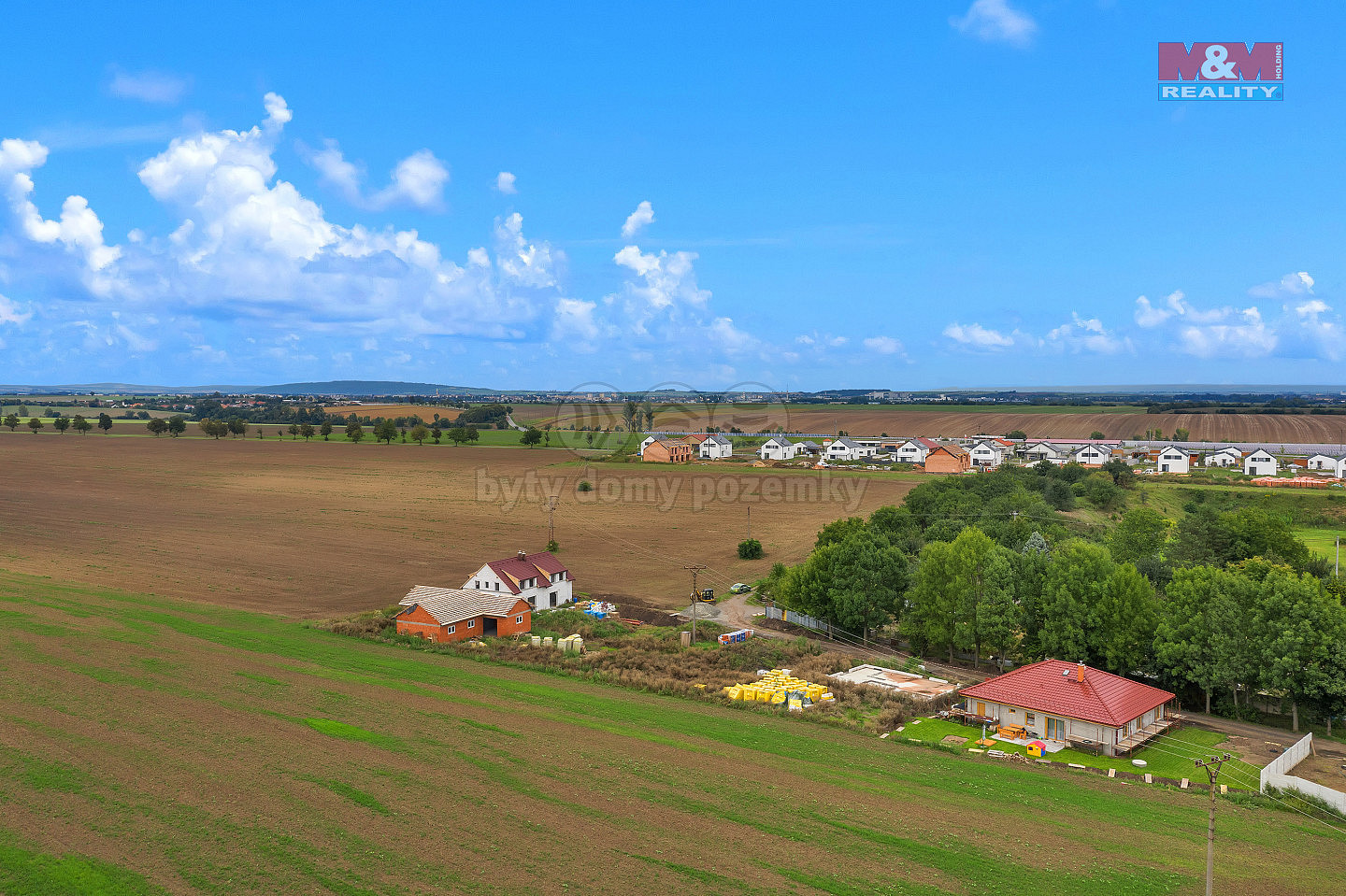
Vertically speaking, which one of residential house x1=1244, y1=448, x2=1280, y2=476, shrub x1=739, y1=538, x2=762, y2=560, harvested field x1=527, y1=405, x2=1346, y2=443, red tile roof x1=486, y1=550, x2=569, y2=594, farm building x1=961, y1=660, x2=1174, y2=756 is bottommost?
farm building x1=961, y1=660, x2=1174, y2=756

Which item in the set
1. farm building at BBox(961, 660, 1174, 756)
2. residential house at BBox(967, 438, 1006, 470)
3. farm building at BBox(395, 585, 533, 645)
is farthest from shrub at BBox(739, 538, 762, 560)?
residential house at BBox(967, 438, 1006, 470)

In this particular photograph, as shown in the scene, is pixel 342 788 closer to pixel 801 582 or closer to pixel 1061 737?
pixel 1061 737

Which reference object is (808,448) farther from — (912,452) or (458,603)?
(458,603)

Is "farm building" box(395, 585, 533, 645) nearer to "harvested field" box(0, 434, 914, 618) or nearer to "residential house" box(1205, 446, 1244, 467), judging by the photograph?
"harvested field" box(0, 434, 914, 618)

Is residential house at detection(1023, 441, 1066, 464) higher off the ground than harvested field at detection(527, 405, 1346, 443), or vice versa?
harvested field at detection(527, 405, 1346, 443)

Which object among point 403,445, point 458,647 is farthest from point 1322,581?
point 403,445

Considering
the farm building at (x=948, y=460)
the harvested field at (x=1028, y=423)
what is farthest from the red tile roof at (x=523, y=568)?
the farm building at (x=948, y=460)
